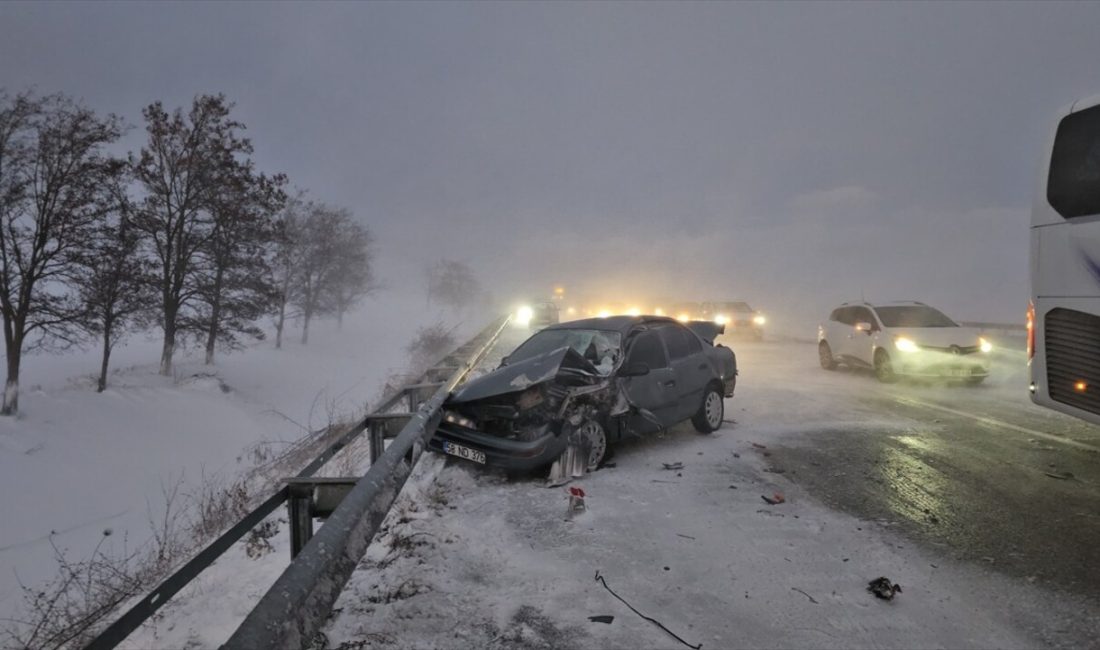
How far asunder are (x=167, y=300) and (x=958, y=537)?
80.8ft

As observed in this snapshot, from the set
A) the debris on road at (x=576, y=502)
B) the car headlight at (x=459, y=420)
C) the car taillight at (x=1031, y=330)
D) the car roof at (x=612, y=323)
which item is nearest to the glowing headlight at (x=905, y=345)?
the car taillight at (x=1031, y=330)

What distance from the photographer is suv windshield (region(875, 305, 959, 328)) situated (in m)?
11.7

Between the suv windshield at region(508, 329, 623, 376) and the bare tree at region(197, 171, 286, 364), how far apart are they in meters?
19.3

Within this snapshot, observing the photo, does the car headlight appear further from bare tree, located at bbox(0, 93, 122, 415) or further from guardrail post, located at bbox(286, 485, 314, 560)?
bare tree, located at bbox(0, 93, 122, 415)

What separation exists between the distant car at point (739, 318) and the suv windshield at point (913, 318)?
10723mm

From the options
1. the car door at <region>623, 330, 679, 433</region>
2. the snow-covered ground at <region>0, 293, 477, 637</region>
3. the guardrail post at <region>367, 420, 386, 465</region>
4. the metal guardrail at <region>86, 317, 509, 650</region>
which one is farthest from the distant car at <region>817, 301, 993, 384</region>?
the snow-covered ground at <region>0, 293, 477, 637</region>

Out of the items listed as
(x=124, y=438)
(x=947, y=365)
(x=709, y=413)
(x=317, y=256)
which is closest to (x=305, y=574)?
(x=709, y=413)

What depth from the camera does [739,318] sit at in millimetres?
23500

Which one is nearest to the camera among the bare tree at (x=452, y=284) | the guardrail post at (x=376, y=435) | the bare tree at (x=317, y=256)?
the guardrail post at (x=376, y=435)

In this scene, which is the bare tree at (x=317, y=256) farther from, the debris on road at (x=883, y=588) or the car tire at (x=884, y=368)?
the debris on road at (x=883, y=588)

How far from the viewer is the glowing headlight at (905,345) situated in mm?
11086

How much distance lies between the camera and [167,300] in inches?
809

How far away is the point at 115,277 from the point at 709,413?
20091 millimetres

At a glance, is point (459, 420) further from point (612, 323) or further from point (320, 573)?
point (320, 573)
